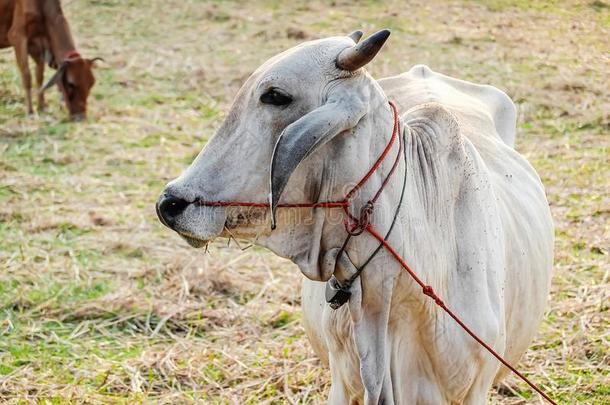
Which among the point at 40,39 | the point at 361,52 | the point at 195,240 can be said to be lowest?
the point at 40,39

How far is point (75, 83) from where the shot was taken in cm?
1117

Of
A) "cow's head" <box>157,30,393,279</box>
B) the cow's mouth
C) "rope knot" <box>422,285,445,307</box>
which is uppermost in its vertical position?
"cow's head" <box>157,30,393,279</box>

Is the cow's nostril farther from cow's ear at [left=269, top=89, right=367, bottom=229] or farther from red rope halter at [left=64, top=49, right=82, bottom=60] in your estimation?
red rope halter at [left=64, top=49, right=82, bottom=60]

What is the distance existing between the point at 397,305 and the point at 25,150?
7262 millimetres

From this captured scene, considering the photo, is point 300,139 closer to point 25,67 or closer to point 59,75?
point 59,75

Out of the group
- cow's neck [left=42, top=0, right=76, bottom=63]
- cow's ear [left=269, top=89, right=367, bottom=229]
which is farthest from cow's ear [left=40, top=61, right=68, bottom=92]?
cow's ear [left=269, top=89, right=367, bottom=229]

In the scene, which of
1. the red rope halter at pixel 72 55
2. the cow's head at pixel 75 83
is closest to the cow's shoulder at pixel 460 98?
the cow's head at pixel 75 83

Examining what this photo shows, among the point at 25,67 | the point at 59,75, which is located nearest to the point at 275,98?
the point at 59,75

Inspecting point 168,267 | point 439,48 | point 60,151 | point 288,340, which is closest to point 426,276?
point 288,340

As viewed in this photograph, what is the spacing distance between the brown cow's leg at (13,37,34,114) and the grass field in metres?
0.25

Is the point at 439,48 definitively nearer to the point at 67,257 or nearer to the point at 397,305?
the point at 67,257

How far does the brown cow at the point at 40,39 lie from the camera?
449 inches

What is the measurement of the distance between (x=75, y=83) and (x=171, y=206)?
8.79m

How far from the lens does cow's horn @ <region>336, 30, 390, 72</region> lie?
8.84 feet
